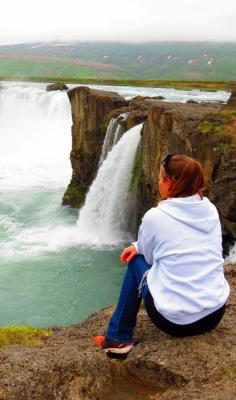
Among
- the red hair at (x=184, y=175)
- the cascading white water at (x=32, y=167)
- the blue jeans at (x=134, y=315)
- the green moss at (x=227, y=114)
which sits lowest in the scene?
the cascading white water at (x=32, y=167)

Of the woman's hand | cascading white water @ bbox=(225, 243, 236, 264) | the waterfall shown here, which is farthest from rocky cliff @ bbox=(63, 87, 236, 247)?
the woman's hand

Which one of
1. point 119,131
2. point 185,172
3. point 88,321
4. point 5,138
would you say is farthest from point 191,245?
point 5,138

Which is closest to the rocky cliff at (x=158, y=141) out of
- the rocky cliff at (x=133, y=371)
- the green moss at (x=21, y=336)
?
the green moss at (x=21, y=336)

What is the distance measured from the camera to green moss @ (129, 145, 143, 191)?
22.2 meters

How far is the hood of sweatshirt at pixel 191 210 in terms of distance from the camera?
5.22m

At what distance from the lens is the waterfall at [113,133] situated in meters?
24.4

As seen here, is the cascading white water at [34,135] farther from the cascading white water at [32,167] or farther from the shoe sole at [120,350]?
the shoe sole at [120,350]

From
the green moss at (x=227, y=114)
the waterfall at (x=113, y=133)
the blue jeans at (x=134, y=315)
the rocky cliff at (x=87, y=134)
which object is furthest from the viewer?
the rocky cliff at (x=87, y=134)

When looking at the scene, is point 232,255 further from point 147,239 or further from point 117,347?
point 147,239

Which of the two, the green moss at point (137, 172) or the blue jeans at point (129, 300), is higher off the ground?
the blue jeans at point (129, 300)

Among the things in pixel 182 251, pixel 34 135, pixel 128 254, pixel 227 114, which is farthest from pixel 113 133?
pixel 34 135

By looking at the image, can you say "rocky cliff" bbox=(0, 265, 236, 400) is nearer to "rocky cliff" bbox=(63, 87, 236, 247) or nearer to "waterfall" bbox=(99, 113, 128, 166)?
"rocky cliff" bbox=(63, 87, 236, 247)

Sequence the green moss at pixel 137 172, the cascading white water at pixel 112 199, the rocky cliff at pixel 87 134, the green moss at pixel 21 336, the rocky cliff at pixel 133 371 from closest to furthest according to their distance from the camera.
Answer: the rocky cliff at pixel 133 371
the green moss at pixel 21 336
the green moss at pixel 137 172
the cascading white water at pixel 112 199
the rocky cliff at pixel 87 134

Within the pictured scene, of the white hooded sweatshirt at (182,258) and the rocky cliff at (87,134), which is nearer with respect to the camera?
the white hooded sweatshirt at (182,258)
